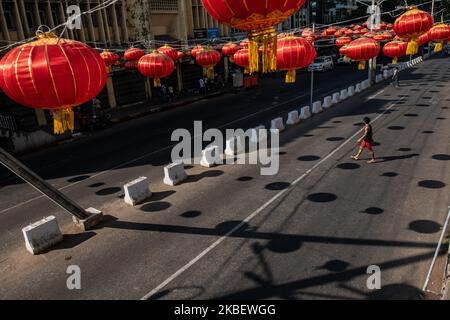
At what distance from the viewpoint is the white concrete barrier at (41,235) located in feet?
29.2

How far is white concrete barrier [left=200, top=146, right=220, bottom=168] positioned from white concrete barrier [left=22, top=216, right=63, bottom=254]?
643cm

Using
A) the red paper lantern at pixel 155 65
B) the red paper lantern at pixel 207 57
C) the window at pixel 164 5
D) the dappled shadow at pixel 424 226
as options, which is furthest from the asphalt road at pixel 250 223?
the window at pixel 164 5

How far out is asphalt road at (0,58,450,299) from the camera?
7.36m

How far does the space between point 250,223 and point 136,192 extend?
159 inches

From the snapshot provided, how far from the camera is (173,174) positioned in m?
12.9

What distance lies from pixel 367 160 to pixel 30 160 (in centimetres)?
1558

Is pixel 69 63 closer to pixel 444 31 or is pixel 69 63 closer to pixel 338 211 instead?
pixel 338 211

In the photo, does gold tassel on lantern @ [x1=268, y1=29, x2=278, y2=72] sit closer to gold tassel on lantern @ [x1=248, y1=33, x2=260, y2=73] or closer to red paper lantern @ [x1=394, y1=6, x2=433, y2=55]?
gold tassel on lantern @ [x1=248, y1=33, x2=260, y2=73]

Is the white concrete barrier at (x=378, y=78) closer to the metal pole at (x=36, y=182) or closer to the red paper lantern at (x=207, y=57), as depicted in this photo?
the red paper lantern at (x=207, y=57)

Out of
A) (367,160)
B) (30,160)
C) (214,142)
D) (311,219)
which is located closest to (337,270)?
(311,219)

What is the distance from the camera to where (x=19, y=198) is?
12914 mm

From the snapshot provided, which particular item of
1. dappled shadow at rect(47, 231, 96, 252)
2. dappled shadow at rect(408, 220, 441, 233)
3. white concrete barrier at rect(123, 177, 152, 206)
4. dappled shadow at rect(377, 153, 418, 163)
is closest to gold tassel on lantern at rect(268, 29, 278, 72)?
dappled shadow at rect(408, 220, 441, 233)

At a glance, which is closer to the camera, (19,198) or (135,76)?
(19,198)

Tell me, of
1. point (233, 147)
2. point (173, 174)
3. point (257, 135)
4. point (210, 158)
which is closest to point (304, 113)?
point (257, 135)
